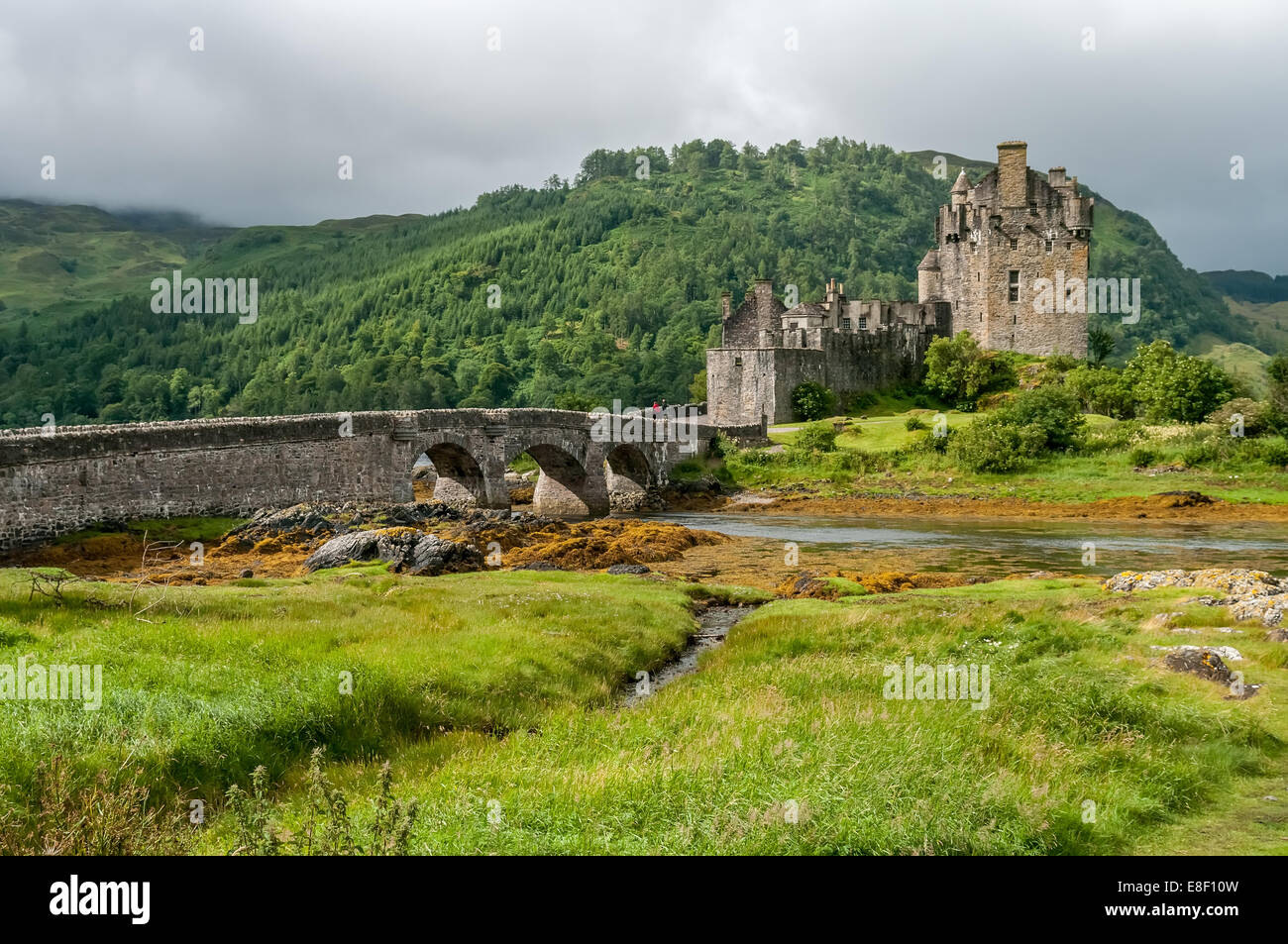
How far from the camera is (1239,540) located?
4369 centimetres

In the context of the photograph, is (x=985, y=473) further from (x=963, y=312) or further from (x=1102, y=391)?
(x=963, y=312)

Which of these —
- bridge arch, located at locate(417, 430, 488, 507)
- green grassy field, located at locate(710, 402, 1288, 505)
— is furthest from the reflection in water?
bridge arch, located at locate(417, 430, 488, 507)

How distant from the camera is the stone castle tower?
81188 mm

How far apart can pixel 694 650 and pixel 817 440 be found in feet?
146

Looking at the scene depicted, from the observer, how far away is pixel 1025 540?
150ft

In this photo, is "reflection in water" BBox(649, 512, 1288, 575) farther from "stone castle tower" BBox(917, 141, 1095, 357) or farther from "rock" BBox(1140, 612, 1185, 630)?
"stone castle tower" BBox(917, 141, 1095, 357)

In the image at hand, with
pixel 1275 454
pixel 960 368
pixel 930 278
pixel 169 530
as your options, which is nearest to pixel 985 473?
pixel 1275 454

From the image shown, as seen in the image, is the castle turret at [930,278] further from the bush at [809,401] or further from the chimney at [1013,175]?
the bush at [809,401]

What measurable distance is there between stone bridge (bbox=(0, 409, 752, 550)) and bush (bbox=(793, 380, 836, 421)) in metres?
12.9

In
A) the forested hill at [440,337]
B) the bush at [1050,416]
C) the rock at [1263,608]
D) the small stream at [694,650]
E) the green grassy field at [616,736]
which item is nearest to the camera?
the green grassy field at [616,736]

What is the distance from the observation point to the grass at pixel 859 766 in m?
10.9

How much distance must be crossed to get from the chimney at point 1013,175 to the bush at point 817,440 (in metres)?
27.3

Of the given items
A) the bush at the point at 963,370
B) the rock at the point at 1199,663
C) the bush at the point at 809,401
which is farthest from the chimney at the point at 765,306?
the rock at the point at 1199,663
